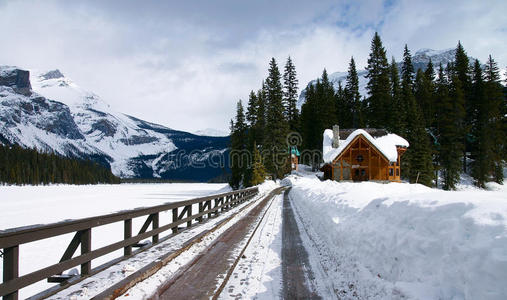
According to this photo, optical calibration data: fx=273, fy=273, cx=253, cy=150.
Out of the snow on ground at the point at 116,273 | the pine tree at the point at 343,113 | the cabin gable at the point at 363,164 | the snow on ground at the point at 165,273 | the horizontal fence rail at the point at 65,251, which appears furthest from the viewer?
the pine tree at the point at 343,113

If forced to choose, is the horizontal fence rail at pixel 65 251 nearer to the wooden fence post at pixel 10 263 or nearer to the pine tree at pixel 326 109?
the wooden fence post at pixel 10 263

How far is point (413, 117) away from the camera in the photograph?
39.8 m

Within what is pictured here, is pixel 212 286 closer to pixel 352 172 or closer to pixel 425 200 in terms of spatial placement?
pixel 425 200

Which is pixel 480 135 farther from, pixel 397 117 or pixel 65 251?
pixel 65 251

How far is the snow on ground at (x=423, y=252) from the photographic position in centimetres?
317

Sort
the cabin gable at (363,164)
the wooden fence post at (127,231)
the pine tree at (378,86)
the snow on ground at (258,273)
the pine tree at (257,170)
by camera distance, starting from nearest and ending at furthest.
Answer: the snow on ground at (258,273), the wooden fence post at (127,231), the cabin gable at (363,164), the pine tree at (257,170), the pine tree at (378,86)

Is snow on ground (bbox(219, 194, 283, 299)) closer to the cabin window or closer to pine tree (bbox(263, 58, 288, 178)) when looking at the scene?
the cabin window

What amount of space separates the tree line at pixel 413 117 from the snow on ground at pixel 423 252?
35.4m

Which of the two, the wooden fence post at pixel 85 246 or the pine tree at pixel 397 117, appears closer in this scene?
the wooden fence post at pixel 85 246

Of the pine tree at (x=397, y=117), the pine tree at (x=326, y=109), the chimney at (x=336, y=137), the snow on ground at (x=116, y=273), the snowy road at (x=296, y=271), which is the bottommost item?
the snowy road at (x=296, y=271)

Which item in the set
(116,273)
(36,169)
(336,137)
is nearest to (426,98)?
(336,137)

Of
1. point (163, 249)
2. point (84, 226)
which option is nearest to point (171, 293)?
point (84, 226)

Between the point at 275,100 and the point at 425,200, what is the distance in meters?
47.4

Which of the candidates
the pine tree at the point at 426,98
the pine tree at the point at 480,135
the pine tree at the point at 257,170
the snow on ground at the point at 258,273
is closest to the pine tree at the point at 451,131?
the pine tree at the point at 480,135
